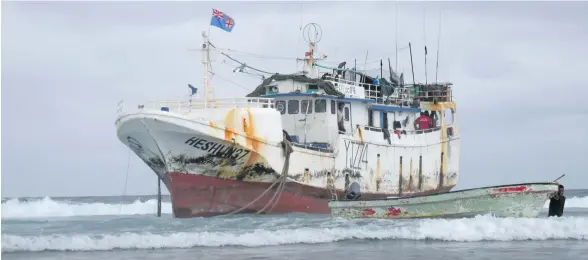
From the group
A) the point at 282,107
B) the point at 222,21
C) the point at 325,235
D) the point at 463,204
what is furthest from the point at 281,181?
the point at 325,235

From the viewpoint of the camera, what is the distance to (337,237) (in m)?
25.6

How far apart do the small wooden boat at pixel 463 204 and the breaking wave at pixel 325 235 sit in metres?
1.32

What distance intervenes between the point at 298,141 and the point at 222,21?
624cm

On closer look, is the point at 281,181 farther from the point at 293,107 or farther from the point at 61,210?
the point at 61,210

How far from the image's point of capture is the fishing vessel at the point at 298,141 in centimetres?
3069

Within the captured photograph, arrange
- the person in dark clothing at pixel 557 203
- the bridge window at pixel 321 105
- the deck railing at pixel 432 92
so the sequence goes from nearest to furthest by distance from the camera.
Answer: the person in dark clothing at pixel 557 203 → the bridge window at pixel 321 105 → the deck railing at pixel 432 92

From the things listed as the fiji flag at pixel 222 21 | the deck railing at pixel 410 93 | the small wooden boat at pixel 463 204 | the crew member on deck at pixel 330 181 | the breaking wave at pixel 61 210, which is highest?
the fiji flag at pixel 222 21

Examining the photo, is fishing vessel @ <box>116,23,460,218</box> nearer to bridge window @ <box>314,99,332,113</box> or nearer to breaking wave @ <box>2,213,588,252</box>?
bridge window @ <box>314,99,332,113</box>

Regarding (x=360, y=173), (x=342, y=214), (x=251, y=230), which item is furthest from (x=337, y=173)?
(x=251, y=230)

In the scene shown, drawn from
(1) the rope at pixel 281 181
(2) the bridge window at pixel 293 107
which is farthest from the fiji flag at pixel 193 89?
(2) the bridge window at pixel 293 107

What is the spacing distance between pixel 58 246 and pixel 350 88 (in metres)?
16.1

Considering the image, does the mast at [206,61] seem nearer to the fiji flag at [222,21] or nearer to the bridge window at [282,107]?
the fiji flag at [222,21]

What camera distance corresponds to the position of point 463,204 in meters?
28.7

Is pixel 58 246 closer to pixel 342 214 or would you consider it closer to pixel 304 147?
pixel 342 214
